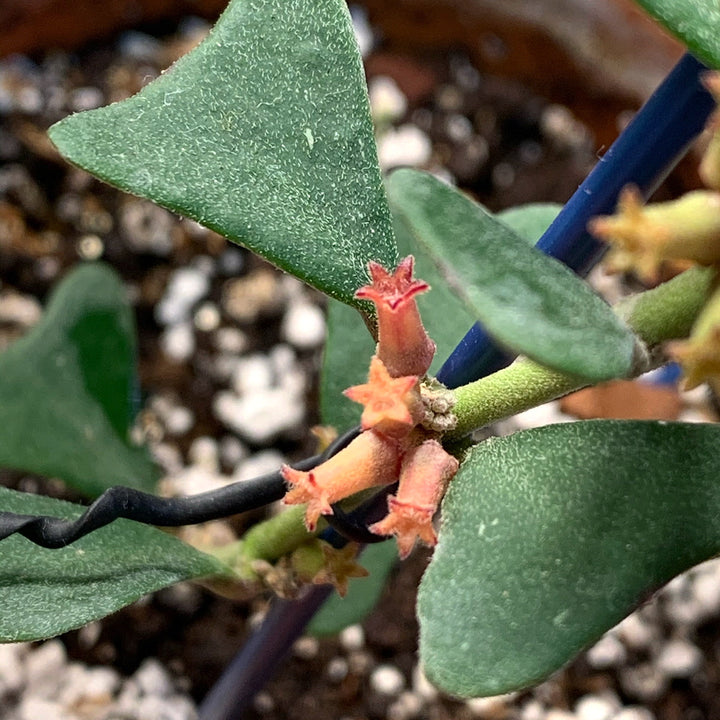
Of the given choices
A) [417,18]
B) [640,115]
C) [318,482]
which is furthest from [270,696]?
[417,18]

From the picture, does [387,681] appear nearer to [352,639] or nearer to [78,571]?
[352,639]

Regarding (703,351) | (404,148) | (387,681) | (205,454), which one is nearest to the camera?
(703,351)

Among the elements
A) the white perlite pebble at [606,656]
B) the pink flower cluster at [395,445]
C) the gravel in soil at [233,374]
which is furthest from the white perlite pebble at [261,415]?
the pink flower cluster at [395,445]

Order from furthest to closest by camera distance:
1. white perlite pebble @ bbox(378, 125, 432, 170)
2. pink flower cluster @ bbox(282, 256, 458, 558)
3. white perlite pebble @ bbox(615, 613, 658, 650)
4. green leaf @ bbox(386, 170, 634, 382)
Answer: white perlite pebble @ bbox(378, 125, 432, 170) → white perlite pebble @ bbox(615, 613, 658, 650) → pink flower cluster @ bbox(282, 256, 458, 558) → green leaf @ bbox(386, 170, 634, 382)

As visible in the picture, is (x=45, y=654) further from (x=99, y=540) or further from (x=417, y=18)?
(x=417, y=18)

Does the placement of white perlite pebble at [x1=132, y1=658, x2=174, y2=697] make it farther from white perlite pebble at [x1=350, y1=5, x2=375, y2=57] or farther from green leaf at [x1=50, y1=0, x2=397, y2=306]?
white perlite pebble at [x1=350, y1=5, x2=375, y2=57]

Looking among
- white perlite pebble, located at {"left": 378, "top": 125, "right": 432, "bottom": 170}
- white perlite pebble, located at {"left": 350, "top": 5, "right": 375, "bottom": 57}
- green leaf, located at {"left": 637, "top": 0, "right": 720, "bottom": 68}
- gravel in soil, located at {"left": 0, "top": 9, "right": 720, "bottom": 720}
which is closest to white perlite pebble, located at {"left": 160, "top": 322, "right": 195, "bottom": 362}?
gravel in soil, located at {"left": 0, "top": 9, "right": 720, "bottom": 720}

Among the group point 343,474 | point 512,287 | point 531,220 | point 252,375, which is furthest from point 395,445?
point 252,375
